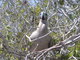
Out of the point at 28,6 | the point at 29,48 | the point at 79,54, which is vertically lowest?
the point at 79,54

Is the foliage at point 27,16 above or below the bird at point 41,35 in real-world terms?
above

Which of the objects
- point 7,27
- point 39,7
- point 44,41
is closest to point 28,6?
point 39,7

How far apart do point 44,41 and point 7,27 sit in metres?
0.82

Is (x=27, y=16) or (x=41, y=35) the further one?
(x=27, y=16)

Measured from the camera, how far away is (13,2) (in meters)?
4.79

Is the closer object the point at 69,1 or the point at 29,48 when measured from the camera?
the point at 29,48

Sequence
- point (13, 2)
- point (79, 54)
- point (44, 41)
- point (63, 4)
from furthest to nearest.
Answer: point (13, 2)
point (63, 4)
point (44, 41)
point (79, 54)

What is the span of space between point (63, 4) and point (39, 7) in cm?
70

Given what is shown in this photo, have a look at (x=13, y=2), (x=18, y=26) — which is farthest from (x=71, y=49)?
(x=13, y=2)

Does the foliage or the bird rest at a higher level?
the foliage

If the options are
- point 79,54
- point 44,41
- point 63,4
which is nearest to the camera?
point 79,54

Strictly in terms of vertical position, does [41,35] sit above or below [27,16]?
below

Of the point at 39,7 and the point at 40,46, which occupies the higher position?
the point at 39,7

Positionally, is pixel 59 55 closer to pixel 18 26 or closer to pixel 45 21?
pixel 45 21
